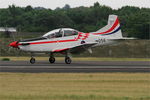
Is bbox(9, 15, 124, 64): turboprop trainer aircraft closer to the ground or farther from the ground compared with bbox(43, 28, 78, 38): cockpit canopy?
closer to the ground

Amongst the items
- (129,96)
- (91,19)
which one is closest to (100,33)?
(129,96)

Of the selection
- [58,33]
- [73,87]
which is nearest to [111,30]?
[58,33]

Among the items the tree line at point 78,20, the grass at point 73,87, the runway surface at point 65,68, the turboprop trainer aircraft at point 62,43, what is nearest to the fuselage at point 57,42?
the turboprop trainer aircraft at point 62,43

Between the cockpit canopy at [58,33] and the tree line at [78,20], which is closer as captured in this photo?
the cockpit canopy at [58,33]

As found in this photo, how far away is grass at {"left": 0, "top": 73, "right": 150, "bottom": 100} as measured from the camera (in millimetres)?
15266

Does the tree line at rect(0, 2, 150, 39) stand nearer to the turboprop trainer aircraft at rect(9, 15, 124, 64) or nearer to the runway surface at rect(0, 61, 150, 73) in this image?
the turboprop trainer aircraft at rect(9, 15, 124, 64)

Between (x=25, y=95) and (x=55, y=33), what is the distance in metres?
18.0

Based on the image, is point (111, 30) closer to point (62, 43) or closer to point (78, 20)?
point (62, 43)

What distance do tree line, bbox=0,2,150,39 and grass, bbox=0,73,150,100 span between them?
40040 millimetres

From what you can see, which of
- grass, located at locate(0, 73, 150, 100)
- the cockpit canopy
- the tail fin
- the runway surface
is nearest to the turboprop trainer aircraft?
the cockpit canopy

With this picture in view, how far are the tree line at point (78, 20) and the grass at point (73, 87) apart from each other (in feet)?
131

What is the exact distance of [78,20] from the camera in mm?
74125

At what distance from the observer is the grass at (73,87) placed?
1527 centimetres

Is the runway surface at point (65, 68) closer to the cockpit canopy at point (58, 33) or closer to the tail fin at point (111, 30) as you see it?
the cockpit canopy at point (58, 33)
